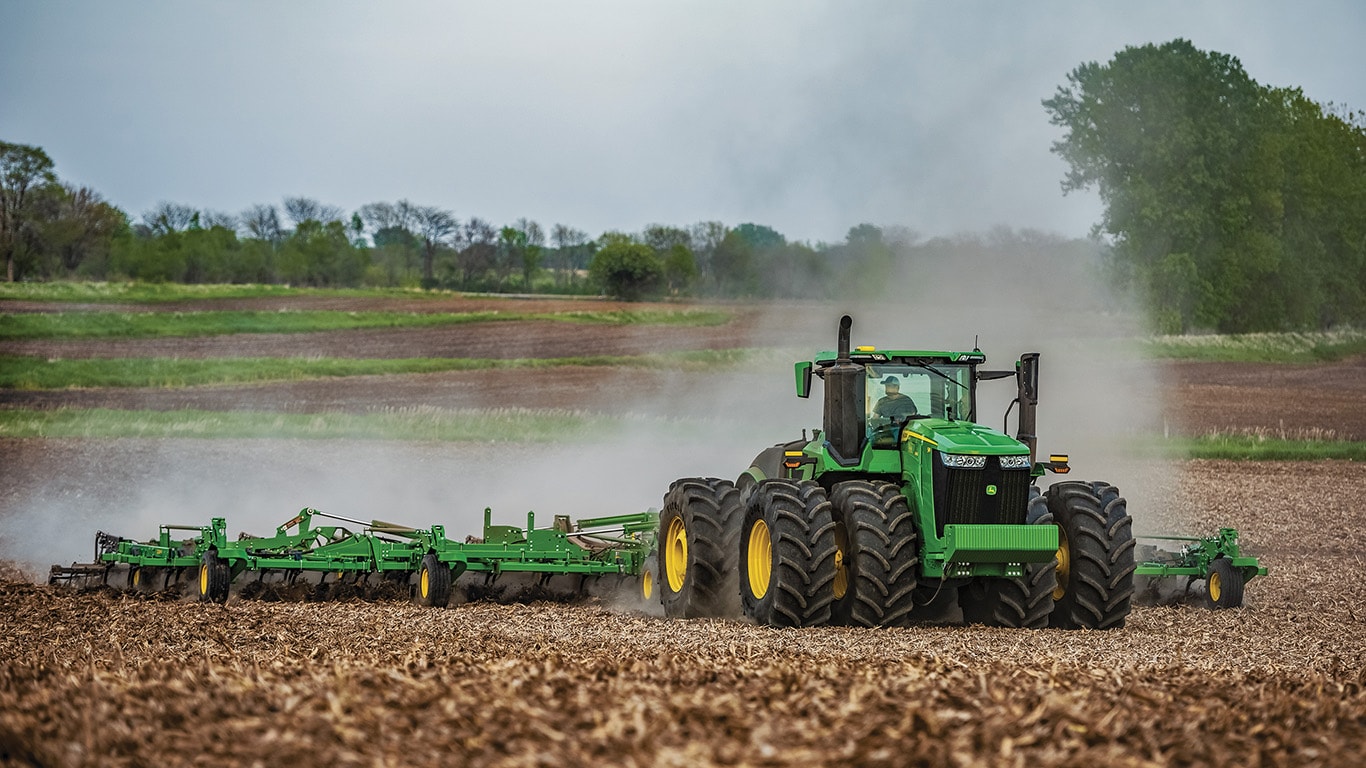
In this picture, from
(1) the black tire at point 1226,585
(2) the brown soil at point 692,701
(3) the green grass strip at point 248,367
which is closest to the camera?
(2) the brown soil at point 692,701

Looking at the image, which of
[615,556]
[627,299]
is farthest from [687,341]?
[615,556]

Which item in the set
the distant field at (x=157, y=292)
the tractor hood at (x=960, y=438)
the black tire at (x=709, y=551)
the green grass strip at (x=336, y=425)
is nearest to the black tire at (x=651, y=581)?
the black tire at (x=709, y=551)

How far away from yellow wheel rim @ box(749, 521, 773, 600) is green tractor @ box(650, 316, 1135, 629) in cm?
1

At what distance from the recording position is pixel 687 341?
46.1 meters

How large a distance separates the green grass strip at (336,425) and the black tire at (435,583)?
15628 mm

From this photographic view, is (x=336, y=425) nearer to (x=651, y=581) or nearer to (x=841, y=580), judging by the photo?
(x=651, y=581)

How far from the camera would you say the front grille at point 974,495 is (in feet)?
38.8

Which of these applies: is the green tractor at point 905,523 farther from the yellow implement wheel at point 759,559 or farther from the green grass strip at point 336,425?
the green grass strip at point 336,425

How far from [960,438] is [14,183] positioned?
151ft

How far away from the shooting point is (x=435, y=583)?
1459 cm

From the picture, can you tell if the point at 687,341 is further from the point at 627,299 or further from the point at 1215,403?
the point at 1215,403

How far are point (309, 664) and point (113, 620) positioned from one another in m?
6.19

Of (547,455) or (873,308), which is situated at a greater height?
(873,308)

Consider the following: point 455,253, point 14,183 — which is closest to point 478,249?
point 455,253
